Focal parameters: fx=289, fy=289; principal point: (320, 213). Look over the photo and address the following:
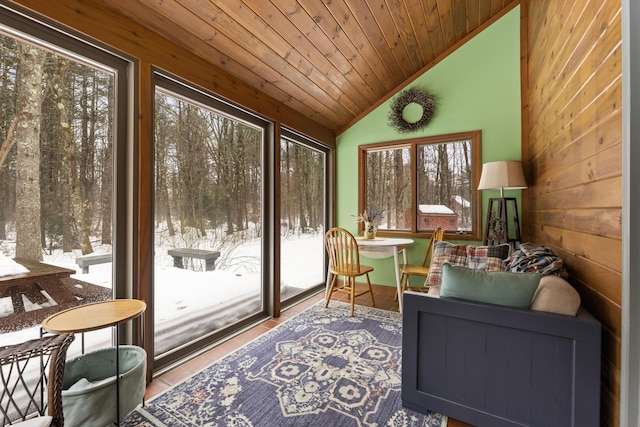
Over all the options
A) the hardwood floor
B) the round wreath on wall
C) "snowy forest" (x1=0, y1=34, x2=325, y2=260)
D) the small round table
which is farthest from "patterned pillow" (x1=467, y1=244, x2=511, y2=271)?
the small round table

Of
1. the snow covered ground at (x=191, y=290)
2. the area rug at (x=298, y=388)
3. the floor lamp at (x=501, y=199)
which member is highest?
the floor lamp at (x=501, y=199)

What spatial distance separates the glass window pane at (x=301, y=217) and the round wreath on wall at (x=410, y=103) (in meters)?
1.07

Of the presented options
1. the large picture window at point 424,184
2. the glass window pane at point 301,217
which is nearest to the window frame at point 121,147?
the glass window pane at point 301,217

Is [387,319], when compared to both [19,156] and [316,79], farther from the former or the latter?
[19,156]

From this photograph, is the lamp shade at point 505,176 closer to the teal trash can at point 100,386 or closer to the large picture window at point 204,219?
the large picture window at point 204,219

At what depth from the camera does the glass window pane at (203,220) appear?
2029mm

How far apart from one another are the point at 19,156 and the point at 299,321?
2310mm

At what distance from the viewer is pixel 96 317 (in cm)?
139

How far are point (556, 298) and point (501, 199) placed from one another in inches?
69.5

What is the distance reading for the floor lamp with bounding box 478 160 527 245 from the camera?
2.61 m

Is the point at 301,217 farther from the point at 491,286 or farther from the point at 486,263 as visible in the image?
the point at 491,286

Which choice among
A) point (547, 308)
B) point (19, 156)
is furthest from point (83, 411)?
point (547, 308)

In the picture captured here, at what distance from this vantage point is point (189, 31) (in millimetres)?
1902

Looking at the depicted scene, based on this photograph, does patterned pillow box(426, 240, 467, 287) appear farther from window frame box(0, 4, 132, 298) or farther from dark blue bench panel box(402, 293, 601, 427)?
window frame box(0, 4, 132, 298)
